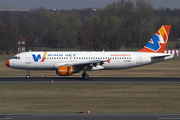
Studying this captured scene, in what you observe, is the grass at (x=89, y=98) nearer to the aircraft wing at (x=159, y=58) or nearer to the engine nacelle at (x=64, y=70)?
the engine nacelle at (x=64, y=70)

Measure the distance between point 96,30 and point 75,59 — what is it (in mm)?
65444

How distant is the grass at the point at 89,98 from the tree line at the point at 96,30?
70.9 metres

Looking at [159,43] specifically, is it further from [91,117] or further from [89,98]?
[91,117]

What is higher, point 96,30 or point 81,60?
point 96,30

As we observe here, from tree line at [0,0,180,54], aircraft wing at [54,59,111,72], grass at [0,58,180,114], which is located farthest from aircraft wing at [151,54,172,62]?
tree line at [0,0,180,54]

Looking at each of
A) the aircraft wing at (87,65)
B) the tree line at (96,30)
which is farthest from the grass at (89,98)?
the tree line at (96,30)

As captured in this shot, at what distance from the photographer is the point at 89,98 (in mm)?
26297

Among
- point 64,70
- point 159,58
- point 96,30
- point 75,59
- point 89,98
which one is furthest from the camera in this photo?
point 96,30

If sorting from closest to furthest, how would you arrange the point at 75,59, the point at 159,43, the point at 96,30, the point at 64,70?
the point at 64,70, the point at 75,59, the point at 159,43, the point at 96,30

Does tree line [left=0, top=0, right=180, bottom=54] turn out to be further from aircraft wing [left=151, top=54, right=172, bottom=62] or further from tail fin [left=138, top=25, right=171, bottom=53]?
aircraft wing [left=151, top=54, right=172, bottom=62]

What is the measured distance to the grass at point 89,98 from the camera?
21.7m

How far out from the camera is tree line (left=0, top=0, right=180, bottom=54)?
353ft

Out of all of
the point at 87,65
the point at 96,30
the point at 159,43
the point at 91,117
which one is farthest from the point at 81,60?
the point at 96,30

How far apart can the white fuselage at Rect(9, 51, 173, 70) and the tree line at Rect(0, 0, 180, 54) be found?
59610 millimetres
